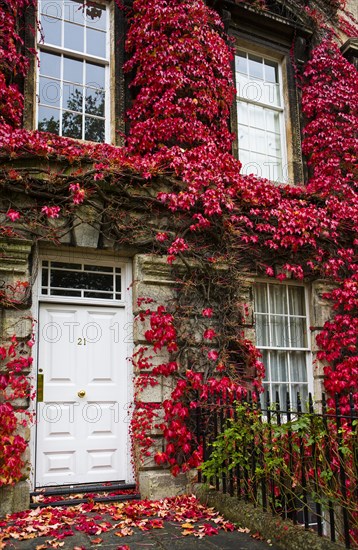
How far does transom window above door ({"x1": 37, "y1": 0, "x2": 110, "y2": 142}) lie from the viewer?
764 cm

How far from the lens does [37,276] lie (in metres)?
6.55

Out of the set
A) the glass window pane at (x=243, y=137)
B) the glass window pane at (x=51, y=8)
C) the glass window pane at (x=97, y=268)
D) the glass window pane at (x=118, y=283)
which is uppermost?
the glass window pane at (x=51, y=8)

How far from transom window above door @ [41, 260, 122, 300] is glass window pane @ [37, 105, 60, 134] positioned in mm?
2125

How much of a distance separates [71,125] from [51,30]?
1.51 m

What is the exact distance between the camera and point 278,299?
27.3 feet

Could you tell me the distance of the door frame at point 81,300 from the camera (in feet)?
20.4

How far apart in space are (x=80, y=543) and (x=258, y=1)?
9.01 meters

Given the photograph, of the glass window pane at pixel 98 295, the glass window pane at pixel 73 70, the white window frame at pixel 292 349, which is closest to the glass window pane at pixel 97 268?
the glass window pane at pixel 98 295

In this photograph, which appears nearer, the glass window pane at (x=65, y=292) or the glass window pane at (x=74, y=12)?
the glass window pane at (x=65, y=292)

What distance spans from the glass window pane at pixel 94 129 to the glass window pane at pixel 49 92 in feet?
1.67

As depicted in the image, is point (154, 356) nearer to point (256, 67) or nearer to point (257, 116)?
point (257, 116)

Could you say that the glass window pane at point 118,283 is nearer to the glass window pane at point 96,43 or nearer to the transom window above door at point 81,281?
the transom window above door at point 81,281

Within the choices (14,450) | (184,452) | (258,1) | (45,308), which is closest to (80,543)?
(14,450)

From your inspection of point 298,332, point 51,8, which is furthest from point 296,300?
point 51,8
